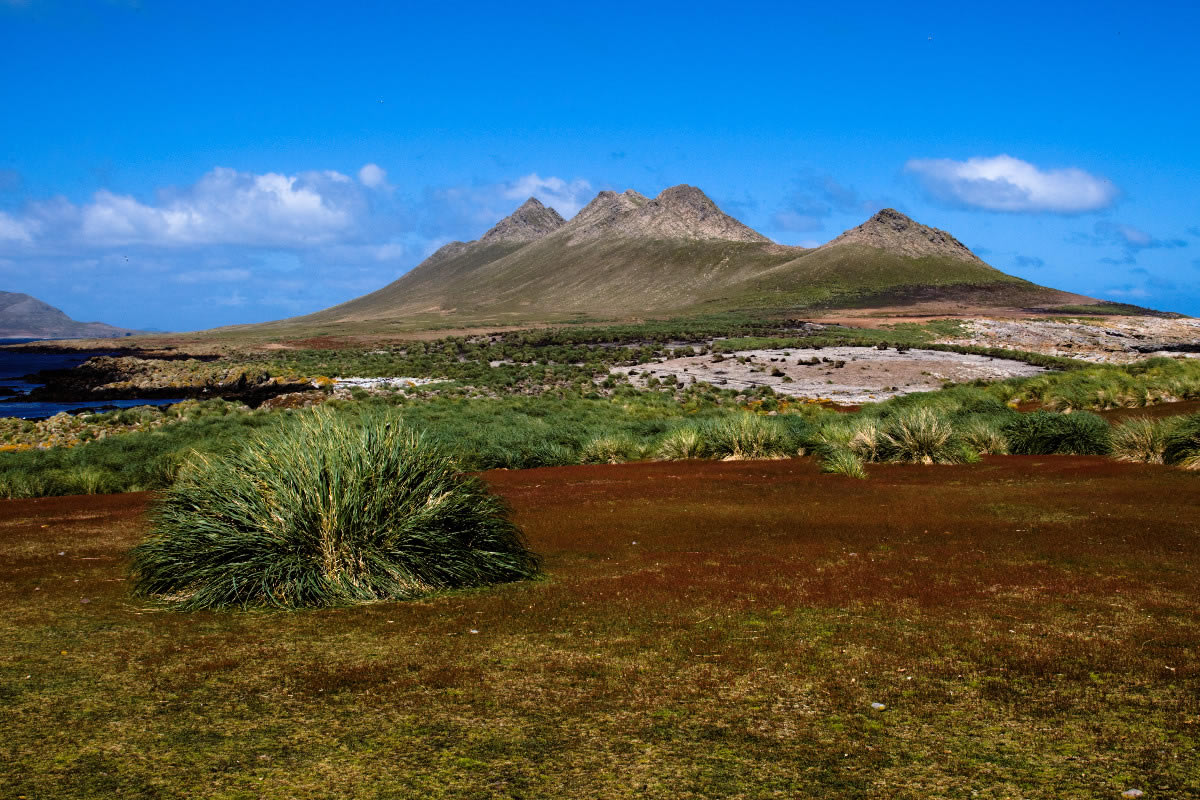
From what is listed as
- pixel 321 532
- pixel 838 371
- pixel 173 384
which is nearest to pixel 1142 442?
pixel 321 532

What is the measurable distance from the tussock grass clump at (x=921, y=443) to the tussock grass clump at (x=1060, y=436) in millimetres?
1714

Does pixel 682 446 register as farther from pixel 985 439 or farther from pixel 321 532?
pixel 321 532

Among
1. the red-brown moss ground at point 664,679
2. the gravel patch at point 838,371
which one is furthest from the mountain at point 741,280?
the red-brown moss ground at point 664,679

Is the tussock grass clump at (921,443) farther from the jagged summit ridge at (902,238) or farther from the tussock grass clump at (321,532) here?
the jagged summit ridge at (902,238)

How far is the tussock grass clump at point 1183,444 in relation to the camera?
1385cm

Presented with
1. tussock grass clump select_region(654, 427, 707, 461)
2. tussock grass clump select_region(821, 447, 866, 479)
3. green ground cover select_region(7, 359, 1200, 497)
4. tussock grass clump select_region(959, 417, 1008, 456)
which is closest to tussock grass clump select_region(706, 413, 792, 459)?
green ground cover select_region(7, 359, 1200, 497)

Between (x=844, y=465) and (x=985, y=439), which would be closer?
(x=844, y=465)

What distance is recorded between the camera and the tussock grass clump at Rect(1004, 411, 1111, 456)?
55.5 ft

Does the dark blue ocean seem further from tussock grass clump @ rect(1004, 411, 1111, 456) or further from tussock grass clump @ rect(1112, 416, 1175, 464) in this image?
tussock grass clump @ rect(1112, 416, 1175, 464)

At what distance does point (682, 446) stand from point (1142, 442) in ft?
27.3

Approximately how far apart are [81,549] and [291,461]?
3756 mm

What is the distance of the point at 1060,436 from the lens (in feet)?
56.7

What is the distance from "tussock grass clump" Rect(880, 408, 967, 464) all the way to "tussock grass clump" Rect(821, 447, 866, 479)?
128cm

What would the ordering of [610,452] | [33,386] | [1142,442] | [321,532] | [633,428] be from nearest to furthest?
1. [321,532]
2. [1142,442]
3. [610,452]
4. [633,428]
5. [33,386]
